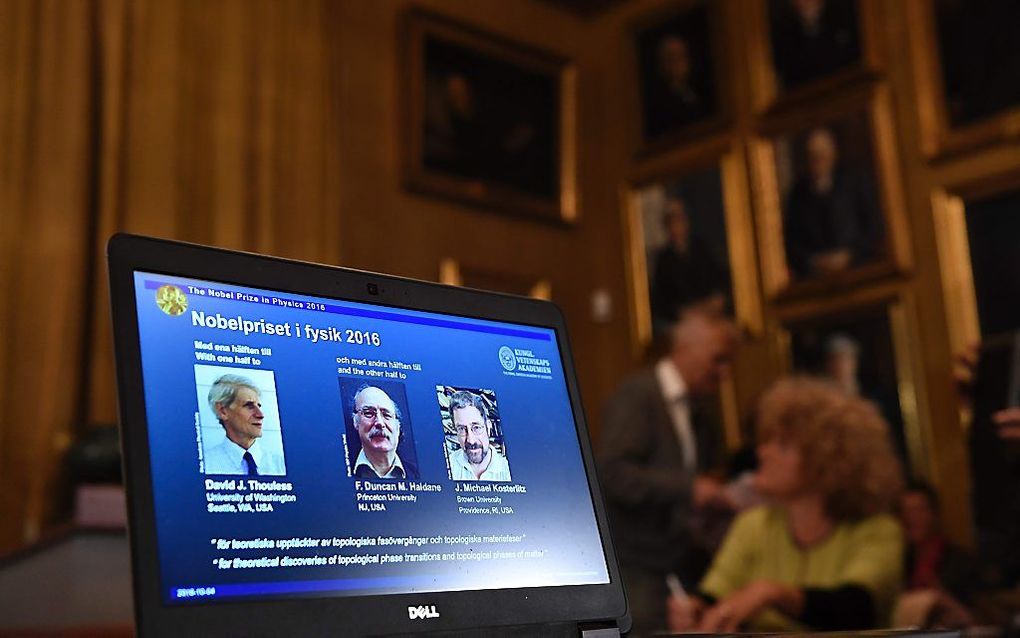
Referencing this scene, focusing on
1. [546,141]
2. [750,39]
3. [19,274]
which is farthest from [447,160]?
[19,274]

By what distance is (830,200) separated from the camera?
17.3 feet

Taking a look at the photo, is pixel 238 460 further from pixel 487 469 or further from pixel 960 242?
pixel 960 242

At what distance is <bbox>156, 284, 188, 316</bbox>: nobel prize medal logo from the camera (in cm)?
109

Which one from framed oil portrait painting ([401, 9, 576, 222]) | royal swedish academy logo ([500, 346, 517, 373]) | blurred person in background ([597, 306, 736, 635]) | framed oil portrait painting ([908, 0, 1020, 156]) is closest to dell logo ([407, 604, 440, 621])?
royal swedish academy logo ([500, 346, 517, 373])

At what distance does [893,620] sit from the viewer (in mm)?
2898

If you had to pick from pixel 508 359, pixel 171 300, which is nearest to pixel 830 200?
pixel 508 359

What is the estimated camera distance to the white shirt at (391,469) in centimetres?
114

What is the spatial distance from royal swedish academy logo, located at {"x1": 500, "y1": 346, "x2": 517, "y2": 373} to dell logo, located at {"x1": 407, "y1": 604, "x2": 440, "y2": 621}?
332 millimetres

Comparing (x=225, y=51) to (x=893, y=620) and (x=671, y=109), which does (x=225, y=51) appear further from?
(x=893, y=620)

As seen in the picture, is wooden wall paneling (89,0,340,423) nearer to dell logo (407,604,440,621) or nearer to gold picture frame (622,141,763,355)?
gold picture frame (622,141,763,355)

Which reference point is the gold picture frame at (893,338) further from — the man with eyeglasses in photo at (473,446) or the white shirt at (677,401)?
the man with eyeglasses in photo at (473,446)

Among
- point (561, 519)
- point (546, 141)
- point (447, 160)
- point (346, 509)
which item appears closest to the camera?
point (346, 509)

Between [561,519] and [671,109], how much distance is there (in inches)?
205

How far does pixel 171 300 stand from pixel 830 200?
4.65m
